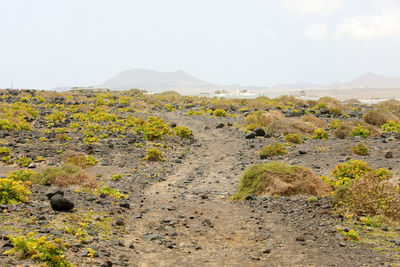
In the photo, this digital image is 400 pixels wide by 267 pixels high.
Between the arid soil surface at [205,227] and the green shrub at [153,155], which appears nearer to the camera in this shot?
the arid soil surface at [205,227]

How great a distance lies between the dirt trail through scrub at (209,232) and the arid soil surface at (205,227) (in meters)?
0.02

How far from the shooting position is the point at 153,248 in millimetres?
6992

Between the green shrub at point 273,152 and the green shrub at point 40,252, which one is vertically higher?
the green shrub at point 40,252

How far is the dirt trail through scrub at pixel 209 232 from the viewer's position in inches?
250

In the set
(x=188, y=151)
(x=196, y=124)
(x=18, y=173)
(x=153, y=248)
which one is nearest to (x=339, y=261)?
(x=153, y=248)

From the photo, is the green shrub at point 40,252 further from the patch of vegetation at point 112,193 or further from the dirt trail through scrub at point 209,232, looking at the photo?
the patch of vegetation at point 112,193

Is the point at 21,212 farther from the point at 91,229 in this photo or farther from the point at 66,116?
the point at 66,116

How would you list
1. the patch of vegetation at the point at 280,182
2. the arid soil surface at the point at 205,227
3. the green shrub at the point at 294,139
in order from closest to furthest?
the arid soil surface at the point at 205,227, the patch of vegetation at the point at 280,182, the green shrub at the point at 294,139

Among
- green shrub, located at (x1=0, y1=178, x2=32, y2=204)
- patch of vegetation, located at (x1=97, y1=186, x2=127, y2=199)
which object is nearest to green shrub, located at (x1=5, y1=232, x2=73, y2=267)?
green shrub, located at (x1=0, y1=178, x2=32, y2=204)

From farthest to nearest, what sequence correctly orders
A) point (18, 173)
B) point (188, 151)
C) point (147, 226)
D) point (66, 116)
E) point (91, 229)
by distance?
1. point (66, 116)
2. point (188, 151)
3. point (18, 173)
4. point (147, 226)
5. point (91, 229)

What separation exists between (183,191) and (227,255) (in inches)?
226

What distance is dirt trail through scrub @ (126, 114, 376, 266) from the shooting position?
20.8 ft

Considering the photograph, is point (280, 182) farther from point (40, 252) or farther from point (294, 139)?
point (294, 139)

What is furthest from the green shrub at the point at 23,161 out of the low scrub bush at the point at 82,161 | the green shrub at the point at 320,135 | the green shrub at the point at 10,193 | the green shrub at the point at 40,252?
the green shrub at the point at 320,135
